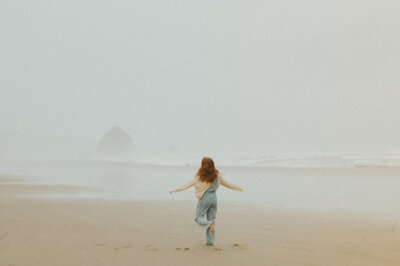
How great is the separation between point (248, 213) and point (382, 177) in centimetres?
1253

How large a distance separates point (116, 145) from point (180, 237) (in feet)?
226

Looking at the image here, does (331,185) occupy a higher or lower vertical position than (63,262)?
lower

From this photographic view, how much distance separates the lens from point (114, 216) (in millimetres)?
8984

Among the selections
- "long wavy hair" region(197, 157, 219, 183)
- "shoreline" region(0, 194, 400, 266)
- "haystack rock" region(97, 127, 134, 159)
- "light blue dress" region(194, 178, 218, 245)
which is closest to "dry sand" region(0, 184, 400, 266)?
"shoreline" region(0, 194, 400, 266)

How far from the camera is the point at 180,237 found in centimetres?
686

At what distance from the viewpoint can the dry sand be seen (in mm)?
5246

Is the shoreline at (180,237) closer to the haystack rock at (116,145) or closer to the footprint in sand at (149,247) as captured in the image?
the footprint in sand at (149,247)

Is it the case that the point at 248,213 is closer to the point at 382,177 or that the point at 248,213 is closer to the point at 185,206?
the point at 185,206

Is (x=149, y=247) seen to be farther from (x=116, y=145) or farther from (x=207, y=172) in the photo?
(x=116, y=145)

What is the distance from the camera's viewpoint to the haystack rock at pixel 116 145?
7225cm

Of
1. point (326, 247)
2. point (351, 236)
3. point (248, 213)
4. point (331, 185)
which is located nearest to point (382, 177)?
point (331, 185)

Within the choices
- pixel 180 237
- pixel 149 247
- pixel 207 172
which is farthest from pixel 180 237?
pixel 207 172

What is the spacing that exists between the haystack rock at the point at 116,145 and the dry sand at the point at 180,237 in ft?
208

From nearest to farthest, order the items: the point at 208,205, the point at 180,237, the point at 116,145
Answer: the point at 208,205 → the point at 180,237 → the point at 116,145
